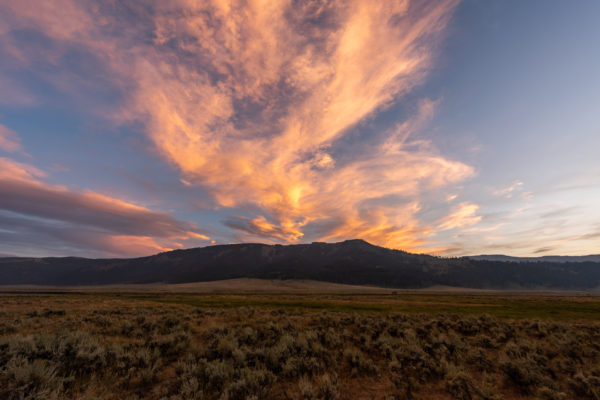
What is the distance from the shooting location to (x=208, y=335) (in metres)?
12.7

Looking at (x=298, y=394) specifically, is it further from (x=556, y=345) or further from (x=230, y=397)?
(x=556, y=345)

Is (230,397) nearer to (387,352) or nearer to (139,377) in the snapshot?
(139,377)

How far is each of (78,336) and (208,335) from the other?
17.4 ft

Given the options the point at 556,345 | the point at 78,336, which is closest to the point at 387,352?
the point at 556,345

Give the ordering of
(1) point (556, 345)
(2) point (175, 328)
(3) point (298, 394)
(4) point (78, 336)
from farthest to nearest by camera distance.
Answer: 1. (2) point (175, 328)
2. (1) point (556, 345)
3. (4) point (78, 336)
4. (3) point (298, 394)

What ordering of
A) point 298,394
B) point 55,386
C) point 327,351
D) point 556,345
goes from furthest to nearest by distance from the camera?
point 556,345, point 327,351, point 298,394, point 55,386

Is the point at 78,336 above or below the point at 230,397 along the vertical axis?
above

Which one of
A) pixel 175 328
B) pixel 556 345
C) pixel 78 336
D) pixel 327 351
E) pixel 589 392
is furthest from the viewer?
pixel 175 328

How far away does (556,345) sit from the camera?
12.2 meters

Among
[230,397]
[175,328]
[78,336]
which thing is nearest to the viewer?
[230,397]

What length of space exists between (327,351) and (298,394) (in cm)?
339

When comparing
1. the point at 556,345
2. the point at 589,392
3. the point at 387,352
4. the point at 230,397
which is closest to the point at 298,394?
the point at 230,397

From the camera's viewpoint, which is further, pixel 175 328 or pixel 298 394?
pixel 175 328

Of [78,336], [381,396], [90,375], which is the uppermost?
[78,336]
